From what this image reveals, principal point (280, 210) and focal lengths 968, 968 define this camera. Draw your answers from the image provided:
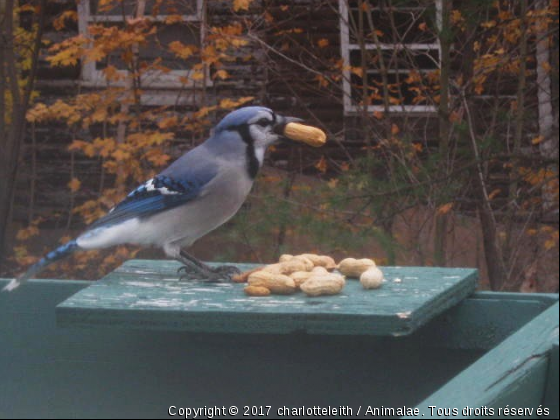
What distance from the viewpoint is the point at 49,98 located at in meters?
5.61

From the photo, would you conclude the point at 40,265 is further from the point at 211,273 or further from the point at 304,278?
the point at 304,278

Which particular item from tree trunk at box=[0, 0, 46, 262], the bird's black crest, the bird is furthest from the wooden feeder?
tree trunk at box=[0, 0, 46, 262]

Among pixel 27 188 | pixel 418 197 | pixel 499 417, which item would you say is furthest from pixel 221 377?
pixel 27 188

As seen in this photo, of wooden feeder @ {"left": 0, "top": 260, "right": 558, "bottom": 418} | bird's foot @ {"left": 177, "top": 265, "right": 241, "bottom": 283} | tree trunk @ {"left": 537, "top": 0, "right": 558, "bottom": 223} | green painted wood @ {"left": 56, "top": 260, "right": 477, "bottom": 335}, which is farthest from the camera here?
tree trunk @ {"left": 537, "top": 0, "right": 558, "bottom": 223}

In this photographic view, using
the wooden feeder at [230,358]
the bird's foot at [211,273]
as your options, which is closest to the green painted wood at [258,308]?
the wooden feeder at [230,358]

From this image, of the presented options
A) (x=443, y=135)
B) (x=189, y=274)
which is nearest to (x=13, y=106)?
(x=443, y=135)

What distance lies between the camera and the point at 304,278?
1.89 meters

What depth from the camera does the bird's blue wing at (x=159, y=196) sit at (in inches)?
85.0

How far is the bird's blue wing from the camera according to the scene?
216 cm

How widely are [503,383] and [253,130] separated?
3.72 feet

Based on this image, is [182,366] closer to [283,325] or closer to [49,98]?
[283,325]

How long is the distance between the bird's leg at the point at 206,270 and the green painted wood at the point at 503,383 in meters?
0.83

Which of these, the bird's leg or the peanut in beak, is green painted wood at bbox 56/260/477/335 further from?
the peanut in beak

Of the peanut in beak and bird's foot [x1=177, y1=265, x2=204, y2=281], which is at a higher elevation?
the peanut in beak
